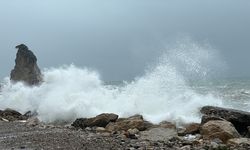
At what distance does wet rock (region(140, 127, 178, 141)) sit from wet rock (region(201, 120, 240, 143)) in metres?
0.93

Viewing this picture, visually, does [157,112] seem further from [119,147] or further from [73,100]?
[119,147]

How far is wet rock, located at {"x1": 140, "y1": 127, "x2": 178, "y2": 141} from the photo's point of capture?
12992 millimetres

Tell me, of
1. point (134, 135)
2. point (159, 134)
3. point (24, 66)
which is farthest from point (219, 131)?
point (24, 66)

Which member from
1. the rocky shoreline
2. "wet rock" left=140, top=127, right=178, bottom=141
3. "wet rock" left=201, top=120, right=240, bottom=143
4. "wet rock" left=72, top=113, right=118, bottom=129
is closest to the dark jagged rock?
the rocky shoreline

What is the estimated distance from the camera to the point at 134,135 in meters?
12.6

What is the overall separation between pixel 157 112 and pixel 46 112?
5570mm

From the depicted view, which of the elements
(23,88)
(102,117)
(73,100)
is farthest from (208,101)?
(23,88)

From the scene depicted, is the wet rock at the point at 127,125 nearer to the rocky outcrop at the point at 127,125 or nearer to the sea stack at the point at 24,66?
the rocky outcrop at the point at 127,125

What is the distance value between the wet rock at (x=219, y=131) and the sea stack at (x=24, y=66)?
20923mm

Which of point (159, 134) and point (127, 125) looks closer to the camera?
point (159, 134)

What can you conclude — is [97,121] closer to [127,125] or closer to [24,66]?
[127,125]

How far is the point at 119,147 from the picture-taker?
9852mm

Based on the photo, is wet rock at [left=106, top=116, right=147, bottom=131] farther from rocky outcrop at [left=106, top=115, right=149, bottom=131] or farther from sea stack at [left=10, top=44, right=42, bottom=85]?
sea stack at [left=10, top=44, right=42, bottom=85]

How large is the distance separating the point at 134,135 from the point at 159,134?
1.18 metres
